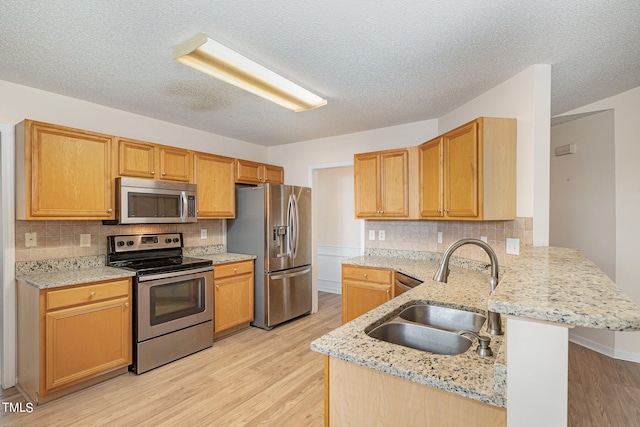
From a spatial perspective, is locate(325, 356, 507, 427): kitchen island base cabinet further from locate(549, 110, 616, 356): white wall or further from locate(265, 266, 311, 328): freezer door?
locate(549, 110, 616, 356): white wall

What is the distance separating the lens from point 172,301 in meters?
2.96

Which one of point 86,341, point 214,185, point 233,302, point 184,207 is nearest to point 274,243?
point 233,302

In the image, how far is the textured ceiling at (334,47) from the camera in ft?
5.28

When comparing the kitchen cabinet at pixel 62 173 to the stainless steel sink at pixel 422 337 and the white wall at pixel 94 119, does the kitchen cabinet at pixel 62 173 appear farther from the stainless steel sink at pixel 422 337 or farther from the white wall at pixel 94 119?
the stainless steel sink at pixel 422 337

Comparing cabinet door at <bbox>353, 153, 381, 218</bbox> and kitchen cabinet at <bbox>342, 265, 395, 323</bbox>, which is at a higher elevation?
cabinet door at <bbox>353, 153, 381, 218</bbox>

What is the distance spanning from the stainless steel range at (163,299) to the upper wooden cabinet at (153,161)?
2.18 feet

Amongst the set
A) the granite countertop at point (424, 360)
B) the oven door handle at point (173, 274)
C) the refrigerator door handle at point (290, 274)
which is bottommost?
the refrigerator door handle at point (290, 274)

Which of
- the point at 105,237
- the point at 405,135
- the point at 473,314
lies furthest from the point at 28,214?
the point at 405,135

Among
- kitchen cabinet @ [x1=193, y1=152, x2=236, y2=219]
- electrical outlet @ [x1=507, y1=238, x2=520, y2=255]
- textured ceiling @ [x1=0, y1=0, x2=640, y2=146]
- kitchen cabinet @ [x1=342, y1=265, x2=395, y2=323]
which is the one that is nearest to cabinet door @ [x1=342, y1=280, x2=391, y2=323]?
kitchen cabinet @ [x1=342, y1=265, x2=395, y2=323]

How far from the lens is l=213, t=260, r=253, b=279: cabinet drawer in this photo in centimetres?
343

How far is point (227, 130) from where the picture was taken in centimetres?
394

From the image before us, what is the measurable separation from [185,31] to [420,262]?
2.93 m

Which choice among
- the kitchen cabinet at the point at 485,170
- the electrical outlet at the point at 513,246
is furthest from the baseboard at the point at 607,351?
the kitchen cabinet at the point at 485,170

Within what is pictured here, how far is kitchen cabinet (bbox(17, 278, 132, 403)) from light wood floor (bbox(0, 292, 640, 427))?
13cm
